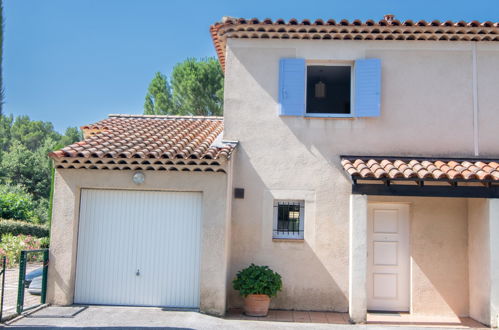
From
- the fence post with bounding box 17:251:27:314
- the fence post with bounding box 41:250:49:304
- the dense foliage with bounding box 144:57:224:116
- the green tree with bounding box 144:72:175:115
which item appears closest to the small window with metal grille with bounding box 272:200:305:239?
the fence post with bounding box 41:250:49:304

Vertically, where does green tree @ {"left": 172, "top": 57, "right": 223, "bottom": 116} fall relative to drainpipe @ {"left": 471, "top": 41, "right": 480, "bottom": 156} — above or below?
above

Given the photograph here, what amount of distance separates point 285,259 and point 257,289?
1217mm

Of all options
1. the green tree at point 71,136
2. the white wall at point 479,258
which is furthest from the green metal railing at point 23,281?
the green tree at point 71,136

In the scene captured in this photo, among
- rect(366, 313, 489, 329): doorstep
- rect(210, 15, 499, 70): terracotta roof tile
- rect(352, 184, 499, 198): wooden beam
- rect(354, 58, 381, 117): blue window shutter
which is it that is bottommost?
rect(366, 313, 489, 329): doorstep

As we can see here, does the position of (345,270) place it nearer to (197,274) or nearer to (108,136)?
(197,274)

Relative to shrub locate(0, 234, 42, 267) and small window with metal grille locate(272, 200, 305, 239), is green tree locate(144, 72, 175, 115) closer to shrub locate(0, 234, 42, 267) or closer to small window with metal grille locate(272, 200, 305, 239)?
shrub locate(0, 234, 42, 267)

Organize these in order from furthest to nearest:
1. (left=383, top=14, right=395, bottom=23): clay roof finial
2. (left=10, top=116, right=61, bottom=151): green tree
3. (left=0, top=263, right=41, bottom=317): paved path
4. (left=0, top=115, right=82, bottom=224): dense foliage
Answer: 1. (left=10, top=116, right=61, bottom=151): green tree
2. (left=0, top=115, right=82, bottom=224): dense foliage
3. (left=383, top=14, right=395, bottom=23): clay roof finial
4. (left=0, top=263, right=41, bottom=317): paved path

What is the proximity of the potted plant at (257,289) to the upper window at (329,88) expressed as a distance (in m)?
5.23

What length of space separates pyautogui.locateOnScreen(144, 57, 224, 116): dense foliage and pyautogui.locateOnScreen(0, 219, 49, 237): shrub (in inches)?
465

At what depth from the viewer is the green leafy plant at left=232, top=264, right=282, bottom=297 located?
31.5ft

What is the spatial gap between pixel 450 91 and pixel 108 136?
8.26 meters

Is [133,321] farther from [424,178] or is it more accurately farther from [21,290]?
[424,178]

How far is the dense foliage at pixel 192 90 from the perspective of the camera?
1176 inches

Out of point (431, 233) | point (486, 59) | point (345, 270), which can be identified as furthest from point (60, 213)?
point (486, 59)
